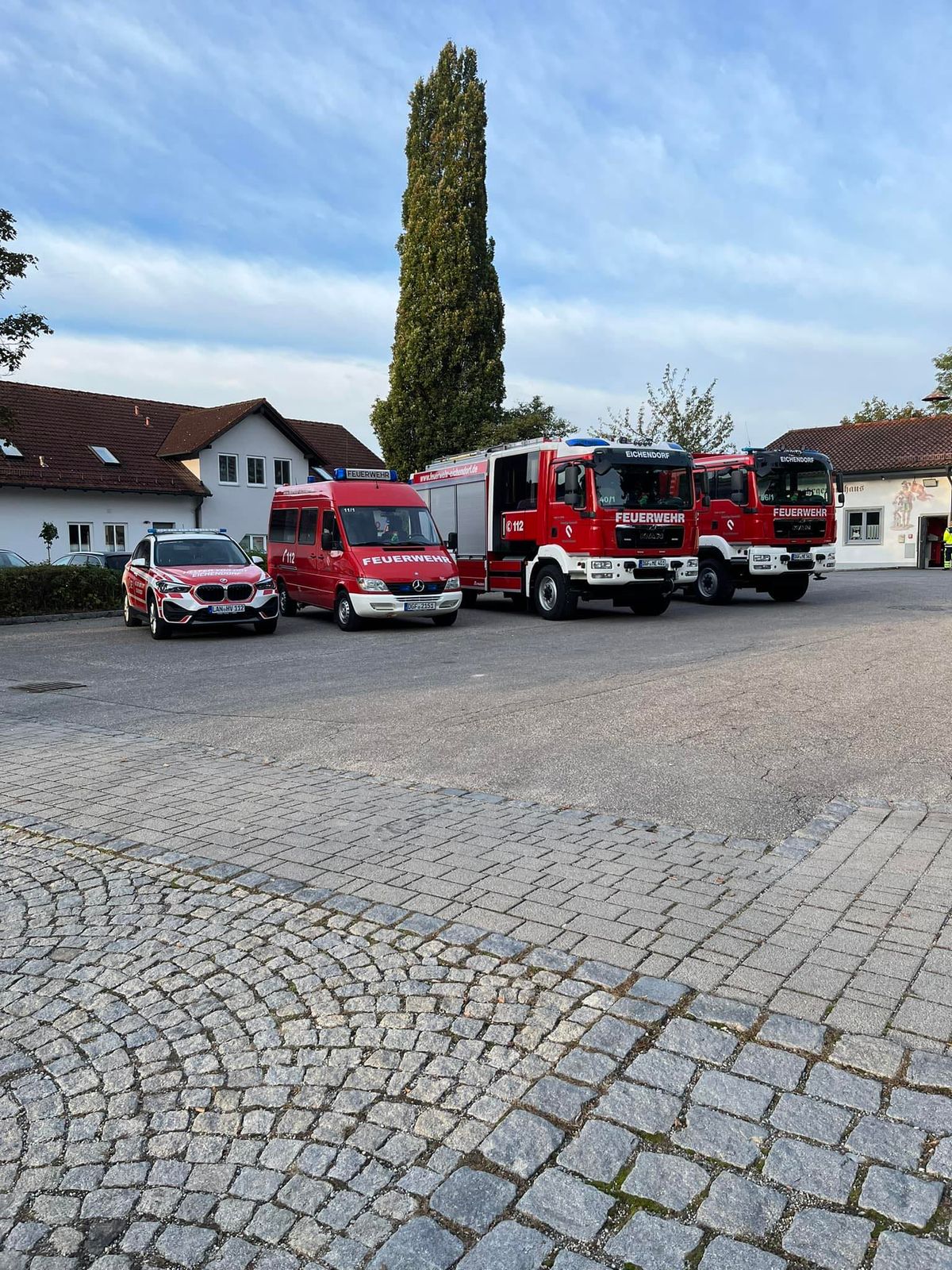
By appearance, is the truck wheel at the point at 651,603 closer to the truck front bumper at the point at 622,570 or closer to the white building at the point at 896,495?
the truck front bumper at the point at 622,570

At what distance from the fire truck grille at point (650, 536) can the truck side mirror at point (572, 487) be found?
0.95 meters

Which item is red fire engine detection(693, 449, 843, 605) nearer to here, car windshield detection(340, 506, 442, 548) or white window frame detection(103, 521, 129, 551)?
car windshield detection(340, 506, 442, 548)

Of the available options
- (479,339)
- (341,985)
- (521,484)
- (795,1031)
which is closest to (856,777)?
(795,1031)

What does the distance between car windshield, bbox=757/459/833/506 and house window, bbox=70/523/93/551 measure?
24282mm

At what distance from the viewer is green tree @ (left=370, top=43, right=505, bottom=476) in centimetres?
3703

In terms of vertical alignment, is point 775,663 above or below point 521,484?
below

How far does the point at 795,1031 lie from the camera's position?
3.09 m

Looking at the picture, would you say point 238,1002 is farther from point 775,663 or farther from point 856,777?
point 775,663

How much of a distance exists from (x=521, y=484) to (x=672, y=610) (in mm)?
4316

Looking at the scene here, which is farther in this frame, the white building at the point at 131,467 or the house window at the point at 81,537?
the house window at the point at 81,537

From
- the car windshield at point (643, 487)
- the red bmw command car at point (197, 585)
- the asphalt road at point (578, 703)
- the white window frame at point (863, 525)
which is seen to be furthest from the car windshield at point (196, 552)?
the white window frame at point (863, 525)

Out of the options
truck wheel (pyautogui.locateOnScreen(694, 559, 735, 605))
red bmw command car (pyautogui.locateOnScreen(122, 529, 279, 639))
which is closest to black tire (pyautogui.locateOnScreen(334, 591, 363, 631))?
red bmw command car (pyautogui.locateOnScreen(122, 529, 279, 639))

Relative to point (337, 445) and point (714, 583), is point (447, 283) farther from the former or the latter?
point (714, 583)

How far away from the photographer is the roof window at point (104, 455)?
121 ft
